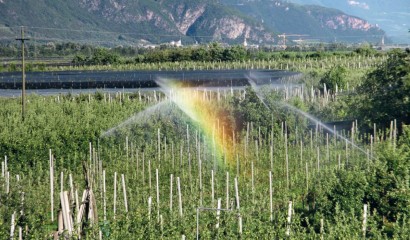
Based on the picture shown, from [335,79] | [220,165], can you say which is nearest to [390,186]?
[220,165]

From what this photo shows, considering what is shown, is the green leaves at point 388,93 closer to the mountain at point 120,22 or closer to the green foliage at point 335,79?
the green foliage at point 335,79

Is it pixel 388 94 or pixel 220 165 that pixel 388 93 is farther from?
pixel 220 165

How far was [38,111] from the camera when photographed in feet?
127

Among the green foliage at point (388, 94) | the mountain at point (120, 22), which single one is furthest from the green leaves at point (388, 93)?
the mountain at point (120, 22)

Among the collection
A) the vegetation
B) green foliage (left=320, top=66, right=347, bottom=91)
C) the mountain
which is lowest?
the vegetation

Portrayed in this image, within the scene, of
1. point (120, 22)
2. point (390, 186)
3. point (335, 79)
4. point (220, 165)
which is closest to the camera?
point (390, 186)

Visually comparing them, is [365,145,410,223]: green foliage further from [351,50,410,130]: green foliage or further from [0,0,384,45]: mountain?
[0,0,384,45]: mountain

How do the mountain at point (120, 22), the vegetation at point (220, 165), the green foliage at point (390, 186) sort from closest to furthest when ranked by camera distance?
the vegetation at point (220, 165) < the green foliage at point (390, 186) < the mountain at point (120, 22)

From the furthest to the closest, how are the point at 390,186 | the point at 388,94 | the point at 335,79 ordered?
1. the point at 335,79
2. the point at 388,94
3. the point at 390,186

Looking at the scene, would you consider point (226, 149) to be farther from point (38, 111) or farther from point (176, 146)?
point (38, 111)

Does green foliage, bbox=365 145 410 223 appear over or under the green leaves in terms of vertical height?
under

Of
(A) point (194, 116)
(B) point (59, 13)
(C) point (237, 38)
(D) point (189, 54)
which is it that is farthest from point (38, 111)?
(C) point (237, 38)

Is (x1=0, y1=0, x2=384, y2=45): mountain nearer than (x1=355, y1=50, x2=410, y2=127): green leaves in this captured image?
No

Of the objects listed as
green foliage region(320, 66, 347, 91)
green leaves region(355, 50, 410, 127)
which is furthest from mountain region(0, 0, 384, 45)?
green leaves region(355, 50, 410, 127)
